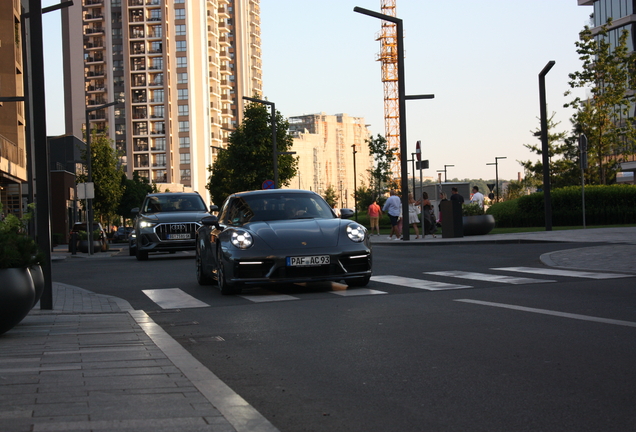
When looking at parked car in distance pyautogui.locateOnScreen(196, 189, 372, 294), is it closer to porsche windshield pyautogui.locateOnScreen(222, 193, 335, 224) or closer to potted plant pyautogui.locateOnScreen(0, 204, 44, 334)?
porsche windshield pyautogui.locateOnScreen(222, 193, 335, 224)

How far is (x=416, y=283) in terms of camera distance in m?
11.9

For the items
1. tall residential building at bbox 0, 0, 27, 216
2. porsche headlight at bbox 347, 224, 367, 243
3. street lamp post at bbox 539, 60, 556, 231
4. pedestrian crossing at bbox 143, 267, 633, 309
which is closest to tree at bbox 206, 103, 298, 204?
tall residential building at bbox 0, 0, 27, 216

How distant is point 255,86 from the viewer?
567 feet

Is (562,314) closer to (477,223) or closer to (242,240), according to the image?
(242,240)

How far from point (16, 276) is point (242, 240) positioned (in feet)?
13.5

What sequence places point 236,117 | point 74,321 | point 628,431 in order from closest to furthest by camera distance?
point 628,431 < point 74,321 < point 236,117

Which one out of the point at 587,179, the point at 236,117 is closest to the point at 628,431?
the point at 587,179

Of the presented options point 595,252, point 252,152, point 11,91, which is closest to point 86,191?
point 11,91

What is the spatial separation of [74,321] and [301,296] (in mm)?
3153

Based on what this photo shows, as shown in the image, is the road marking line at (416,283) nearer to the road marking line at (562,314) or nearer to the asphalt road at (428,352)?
the asphalt road at (428,352)

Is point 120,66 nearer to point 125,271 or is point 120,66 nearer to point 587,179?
point 587,179

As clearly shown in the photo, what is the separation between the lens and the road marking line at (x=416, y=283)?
11136mm

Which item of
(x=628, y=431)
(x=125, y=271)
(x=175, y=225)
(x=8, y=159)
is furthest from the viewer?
(x=8, y=159)

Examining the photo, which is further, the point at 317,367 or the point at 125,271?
the point at 125,271
